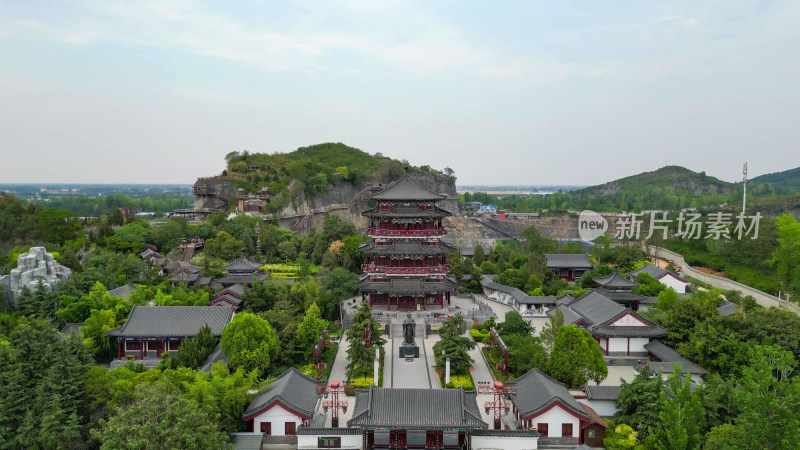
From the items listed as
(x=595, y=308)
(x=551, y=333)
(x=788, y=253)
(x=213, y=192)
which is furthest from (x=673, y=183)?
(x=551, y=333)

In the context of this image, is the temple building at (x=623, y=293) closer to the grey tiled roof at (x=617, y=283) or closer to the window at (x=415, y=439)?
the grey tiled roof at (x=617, y=283)

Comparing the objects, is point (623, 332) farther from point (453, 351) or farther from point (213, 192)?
point (213, 192)

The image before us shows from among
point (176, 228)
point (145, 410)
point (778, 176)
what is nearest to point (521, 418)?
point (145, 410)

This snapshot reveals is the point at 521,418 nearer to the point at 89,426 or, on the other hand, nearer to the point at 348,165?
the point at 89,426

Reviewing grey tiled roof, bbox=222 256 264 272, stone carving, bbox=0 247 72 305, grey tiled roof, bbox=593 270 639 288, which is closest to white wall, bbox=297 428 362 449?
grey tiled roof, bbox=222 256 264 272

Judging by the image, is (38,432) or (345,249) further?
(345,249)

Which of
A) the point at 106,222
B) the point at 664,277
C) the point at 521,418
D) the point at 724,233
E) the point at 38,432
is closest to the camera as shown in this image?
the point at 38,432
